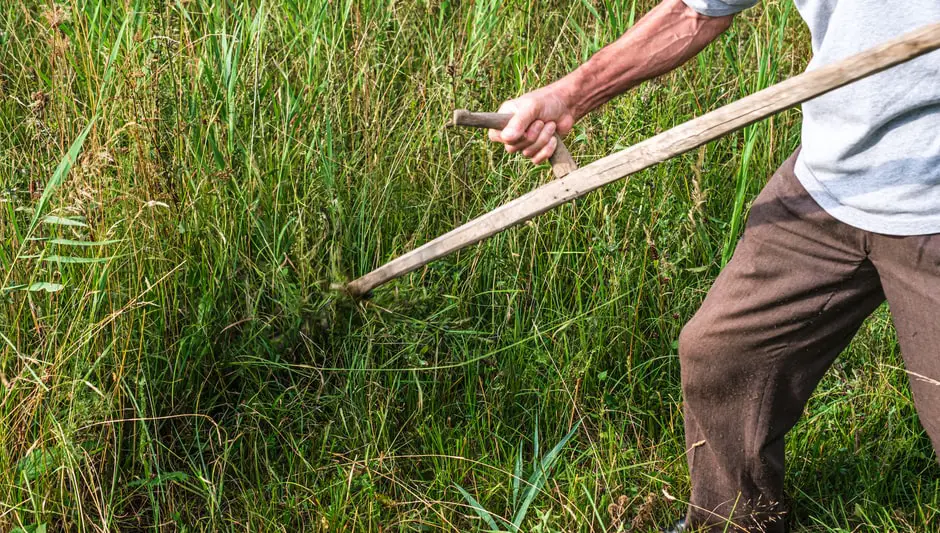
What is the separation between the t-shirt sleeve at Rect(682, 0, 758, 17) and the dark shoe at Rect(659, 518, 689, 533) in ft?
3.77

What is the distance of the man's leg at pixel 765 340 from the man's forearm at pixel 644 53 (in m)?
0.31

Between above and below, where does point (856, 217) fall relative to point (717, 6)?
below

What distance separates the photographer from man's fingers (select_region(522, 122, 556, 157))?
1.82 meters

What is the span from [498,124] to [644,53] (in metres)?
0.34

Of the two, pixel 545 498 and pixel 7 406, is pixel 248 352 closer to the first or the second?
pixel 7 406

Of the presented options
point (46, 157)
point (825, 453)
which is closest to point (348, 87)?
point (46, 157)

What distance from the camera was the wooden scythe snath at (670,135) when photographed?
1356 millimetres

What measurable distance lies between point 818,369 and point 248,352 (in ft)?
4.42

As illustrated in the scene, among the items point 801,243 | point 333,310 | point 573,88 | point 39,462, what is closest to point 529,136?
point 573,88

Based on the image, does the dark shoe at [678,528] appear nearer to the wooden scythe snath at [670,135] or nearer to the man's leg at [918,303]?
the man's leg at [918,303]

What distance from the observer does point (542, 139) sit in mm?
1824

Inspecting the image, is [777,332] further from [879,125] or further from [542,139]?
[542,139]

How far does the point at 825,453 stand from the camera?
7.79ft

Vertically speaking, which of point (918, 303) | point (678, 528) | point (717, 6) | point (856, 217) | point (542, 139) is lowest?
point (678, 528)
